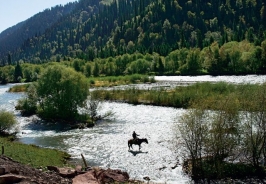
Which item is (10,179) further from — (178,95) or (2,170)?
(178,95)

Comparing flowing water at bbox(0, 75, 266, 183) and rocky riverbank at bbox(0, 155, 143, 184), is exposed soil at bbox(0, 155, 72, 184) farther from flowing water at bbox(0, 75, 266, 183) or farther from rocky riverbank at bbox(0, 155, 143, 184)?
flowing water at bbox(0, 75, 266, 183)

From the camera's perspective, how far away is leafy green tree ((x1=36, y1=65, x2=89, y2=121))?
8247 centimetres

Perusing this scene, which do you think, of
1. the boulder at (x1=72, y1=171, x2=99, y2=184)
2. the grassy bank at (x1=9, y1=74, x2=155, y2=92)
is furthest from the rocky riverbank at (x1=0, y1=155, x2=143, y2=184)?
the grassy bank at (x1=9, y1=74, x2=155, y2=92)

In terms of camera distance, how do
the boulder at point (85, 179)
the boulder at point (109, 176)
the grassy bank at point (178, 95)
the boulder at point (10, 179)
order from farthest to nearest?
the grassy bank at point (178, 95)
the boulder at point (109, 176)
the boulder at point (85, 179)
the boulder at point (10, 179)

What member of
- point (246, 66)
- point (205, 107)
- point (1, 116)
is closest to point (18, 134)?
point (1, 116)

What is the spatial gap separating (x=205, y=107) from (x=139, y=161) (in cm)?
1350

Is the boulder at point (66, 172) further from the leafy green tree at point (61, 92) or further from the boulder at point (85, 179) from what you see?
the leafy green tree at point (61, 92)

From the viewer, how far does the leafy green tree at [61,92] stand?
271 ft

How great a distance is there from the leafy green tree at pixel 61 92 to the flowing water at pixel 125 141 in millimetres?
5139

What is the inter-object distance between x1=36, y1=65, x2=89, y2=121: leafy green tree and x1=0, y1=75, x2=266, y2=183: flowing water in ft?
16.9

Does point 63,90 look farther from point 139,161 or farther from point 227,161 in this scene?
point 227,161

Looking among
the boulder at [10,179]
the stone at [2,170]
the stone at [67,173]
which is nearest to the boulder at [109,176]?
the stone at [67,173]

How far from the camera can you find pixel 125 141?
58906 mm

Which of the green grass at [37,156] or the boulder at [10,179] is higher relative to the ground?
the boulder at [10,179]
